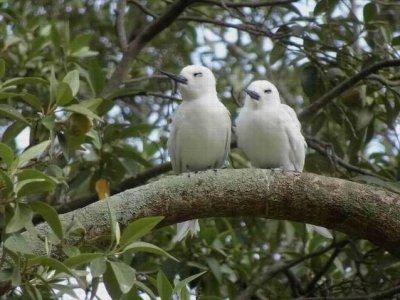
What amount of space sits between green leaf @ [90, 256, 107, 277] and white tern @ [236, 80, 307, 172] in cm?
225

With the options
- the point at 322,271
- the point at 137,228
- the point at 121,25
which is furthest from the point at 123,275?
the point at 121,25

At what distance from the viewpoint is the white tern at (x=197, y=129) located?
5.05 metres

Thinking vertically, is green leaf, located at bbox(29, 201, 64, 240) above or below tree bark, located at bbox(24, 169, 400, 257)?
above

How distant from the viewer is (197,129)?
5.05 m

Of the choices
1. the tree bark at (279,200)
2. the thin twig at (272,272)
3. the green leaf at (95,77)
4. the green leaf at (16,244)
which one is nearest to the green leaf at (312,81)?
the thin twig at (272,272)

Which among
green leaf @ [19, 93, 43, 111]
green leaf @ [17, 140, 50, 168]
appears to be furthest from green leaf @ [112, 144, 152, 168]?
green leaf @ [17, 140, 50, 168]

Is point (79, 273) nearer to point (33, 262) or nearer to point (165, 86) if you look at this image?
point (33, 262)

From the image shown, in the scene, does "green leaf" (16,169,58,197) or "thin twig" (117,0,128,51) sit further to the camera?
"thin twig" (117,0,128,51)

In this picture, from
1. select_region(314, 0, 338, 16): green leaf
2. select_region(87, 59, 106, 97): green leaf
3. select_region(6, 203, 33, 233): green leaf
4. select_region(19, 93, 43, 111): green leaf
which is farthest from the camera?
select_region(314, 0, 338, 16): green leaf

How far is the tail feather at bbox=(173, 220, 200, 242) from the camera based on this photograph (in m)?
4.95

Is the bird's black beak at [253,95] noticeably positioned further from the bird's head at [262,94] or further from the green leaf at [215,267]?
the green leaf at [215,267]

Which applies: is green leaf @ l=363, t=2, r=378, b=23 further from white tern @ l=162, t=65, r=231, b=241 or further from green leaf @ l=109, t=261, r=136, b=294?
green leaf @ l=109, t=261, r=136, b=294

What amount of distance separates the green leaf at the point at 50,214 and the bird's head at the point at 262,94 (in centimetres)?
231

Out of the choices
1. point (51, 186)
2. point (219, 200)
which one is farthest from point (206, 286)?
point (51, 186)
